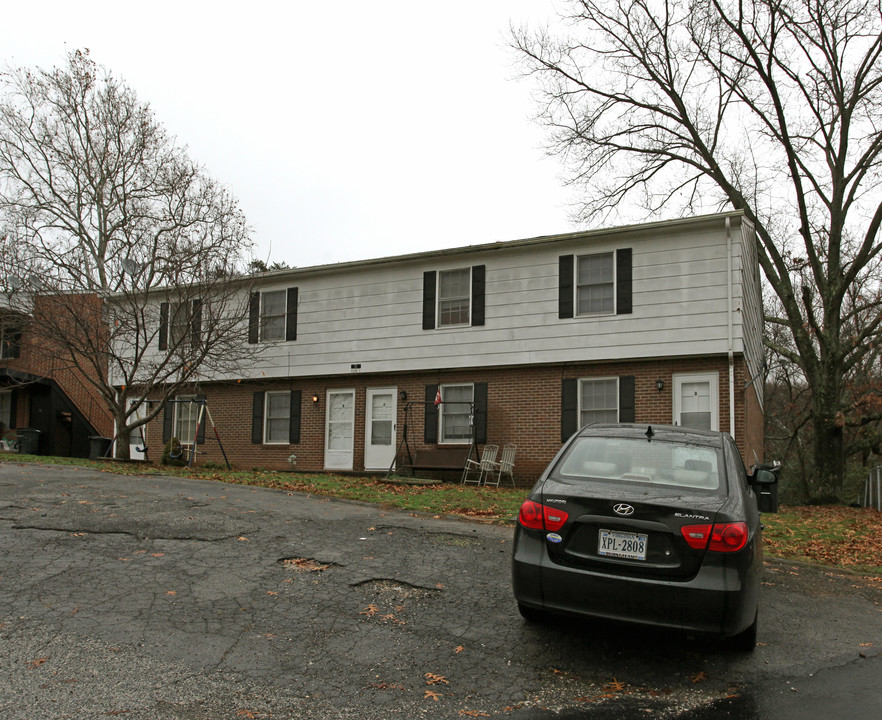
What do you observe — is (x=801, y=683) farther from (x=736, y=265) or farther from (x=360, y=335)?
(x=360, y=335)

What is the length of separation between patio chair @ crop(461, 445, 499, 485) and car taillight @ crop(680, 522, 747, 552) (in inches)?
452

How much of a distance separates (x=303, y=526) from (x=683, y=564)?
5.09 m

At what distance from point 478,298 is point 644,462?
38.7ft

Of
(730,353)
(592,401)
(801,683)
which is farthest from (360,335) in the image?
(801,683)

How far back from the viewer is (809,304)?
18.4m

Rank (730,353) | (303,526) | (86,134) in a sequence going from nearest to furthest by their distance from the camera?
1. (303,526)
2. (730,353)
3. (86,134)

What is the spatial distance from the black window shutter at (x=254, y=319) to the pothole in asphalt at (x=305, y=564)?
42.1 ft

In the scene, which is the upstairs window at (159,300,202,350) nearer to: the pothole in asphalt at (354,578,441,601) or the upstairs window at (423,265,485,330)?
the upstairs window at (423,265,485,330)

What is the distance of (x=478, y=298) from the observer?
55.6ft

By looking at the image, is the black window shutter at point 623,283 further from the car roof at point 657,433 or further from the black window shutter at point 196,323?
the car roof at point 657,433

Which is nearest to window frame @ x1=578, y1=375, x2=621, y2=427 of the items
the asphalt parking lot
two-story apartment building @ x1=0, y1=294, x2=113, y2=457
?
the asphalt parking lot

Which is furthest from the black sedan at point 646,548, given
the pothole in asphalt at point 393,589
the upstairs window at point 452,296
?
the upstairs window at point 452,296

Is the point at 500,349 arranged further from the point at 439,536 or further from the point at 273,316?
the point at 439,536

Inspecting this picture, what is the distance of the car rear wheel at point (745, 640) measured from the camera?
16.3 ft
